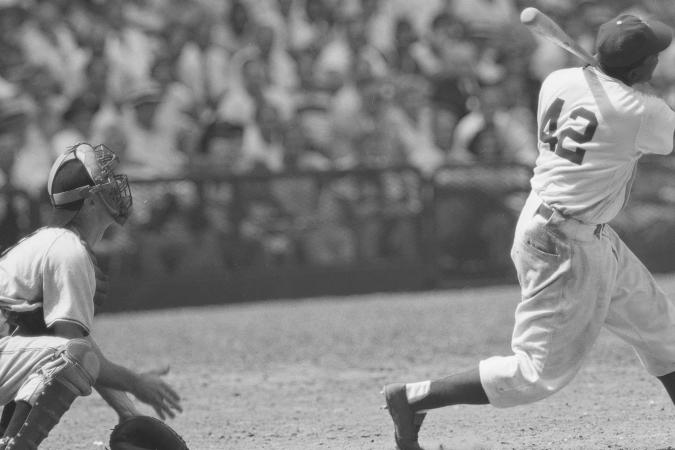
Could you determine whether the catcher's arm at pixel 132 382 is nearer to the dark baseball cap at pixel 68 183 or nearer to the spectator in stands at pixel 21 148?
the dark baseball cap at pixel 68 183

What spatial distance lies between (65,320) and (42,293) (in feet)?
0.55

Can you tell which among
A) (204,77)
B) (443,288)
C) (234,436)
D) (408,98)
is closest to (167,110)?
(204,77)

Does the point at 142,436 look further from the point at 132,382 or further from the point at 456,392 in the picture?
the point at 456,392

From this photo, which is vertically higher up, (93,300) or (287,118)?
(93,300)

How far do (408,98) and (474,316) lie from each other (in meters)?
3.05

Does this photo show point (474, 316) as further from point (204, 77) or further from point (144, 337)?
point (204, 77)

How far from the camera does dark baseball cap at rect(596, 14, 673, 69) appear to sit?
4.36 metres

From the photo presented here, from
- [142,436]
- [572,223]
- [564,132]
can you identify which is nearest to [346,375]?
[142,436]

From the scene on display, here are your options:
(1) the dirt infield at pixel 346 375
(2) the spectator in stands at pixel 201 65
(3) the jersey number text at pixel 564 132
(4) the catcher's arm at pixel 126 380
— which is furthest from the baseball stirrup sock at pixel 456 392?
(2) the spectator in stands at pixel 201 65

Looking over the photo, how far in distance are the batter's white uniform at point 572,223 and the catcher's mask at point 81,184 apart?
1.63 metres

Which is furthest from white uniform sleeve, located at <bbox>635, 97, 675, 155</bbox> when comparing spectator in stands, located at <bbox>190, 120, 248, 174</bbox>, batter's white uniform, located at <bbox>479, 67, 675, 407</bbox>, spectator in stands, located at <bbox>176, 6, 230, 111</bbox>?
spectator in stands, located at <bbox>176, 6, 230, 111</bbox>

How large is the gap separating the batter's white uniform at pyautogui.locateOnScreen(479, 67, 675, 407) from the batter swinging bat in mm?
73

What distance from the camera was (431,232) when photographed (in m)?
11.0

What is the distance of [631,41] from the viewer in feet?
14.3
